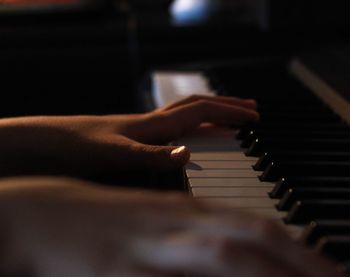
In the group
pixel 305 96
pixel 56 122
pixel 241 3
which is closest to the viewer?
pixel 56 122

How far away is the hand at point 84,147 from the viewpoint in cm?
113

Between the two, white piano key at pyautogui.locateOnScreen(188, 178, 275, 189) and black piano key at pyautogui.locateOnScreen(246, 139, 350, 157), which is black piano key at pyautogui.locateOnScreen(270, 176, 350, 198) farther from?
black piano key at pyautogui.locateOnScreen(246, 139, 350, 157)

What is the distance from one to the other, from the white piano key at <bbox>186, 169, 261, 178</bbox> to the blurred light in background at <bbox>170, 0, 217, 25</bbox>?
1.37 m

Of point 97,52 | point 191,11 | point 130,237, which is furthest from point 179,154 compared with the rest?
point 191,11

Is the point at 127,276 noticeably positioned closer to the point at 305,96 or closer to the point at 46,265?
the point at 46,265

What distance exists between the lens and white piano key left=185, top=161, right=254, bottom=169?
1123mm

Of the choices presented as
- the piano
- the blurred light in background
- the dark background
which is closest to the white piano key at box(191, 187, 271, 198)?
the piano

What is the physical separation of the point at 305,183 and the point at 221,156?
210mm

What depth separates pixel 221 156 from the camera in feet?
3.89

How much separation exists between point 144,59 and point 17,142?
1264 millimetres

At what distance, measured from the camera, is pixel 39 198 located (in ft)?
2.20

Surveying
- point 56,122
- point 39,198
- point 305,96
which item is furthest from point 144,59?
point 39,198

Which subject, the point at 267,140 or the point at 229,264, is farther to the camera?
the point at 267,140

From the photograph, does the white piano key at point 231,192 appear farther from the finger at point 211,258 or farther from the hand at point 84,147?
the finger at point 211,258
